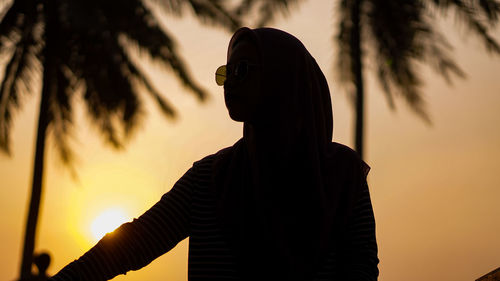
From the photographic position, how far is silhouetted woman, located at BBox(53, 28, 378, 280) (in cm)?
149

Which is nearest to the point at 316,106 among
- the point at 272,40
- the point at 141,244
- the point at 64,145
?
the point at 272,40

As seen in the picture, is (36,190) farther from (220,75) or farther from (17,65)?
(220,75)

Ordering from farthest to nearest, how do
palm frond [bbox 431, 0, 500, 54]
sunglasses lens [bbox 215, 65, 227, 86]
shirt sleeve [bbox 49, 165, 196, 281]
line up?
palm frond [bbox 431, 0, 500, 54] < sunglasses lens [bbox 215, 65, 227, 86] < shirt sleeve [bbox 49, 165, 196, 281]

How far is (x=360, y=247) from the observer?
1.54m

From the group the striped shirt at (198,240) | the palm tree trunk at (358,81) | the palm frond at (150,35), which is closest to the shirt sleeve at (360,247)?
the striped shirt at (198,240)

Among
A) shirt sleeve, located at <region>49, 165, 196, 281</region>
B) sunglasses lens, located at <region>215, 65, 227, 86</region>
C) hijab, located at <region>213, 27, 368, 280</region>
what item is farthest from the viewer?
sunglasses lens, located at <region>215, 65, 227, 86</region>

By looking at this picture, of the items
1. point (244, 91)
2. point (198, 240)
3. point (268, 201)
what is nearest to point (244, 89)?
point (244, 91)

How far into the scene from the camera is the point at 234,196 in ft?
5.07

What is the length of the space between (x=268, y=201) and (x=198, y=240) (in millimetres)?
198

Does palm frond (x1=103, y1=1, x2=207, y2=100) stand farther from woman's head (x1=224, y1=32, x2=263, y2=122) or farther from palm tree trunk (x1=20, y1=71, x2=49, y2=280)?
woman's head (x1=224, y1=32, x2=263, y2=122)

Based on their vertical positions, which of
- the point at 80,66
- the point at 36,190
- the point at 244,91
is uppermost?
the point at 80,66

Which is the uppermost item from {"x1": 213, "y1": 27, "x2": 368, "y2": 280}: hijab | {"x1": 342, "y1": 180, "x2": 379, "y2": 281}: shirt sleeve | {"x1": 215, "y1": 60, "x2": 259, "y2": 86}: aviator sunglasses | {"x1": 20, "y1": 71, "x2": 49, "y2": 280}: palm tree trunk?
{"x1": 20, "y1": 71, "x2": 49, "y2": 280}: palm tree trunk

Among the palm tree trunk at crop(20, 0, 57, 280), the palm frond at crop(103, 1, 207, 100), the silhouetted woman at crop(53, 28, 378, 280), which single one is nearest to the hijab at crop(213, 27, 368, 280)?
the silhouetted woman at crop(53, 28, 378, 280)

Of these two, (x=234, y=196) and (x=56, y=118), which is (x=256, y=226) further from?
(x=56, y=118)
